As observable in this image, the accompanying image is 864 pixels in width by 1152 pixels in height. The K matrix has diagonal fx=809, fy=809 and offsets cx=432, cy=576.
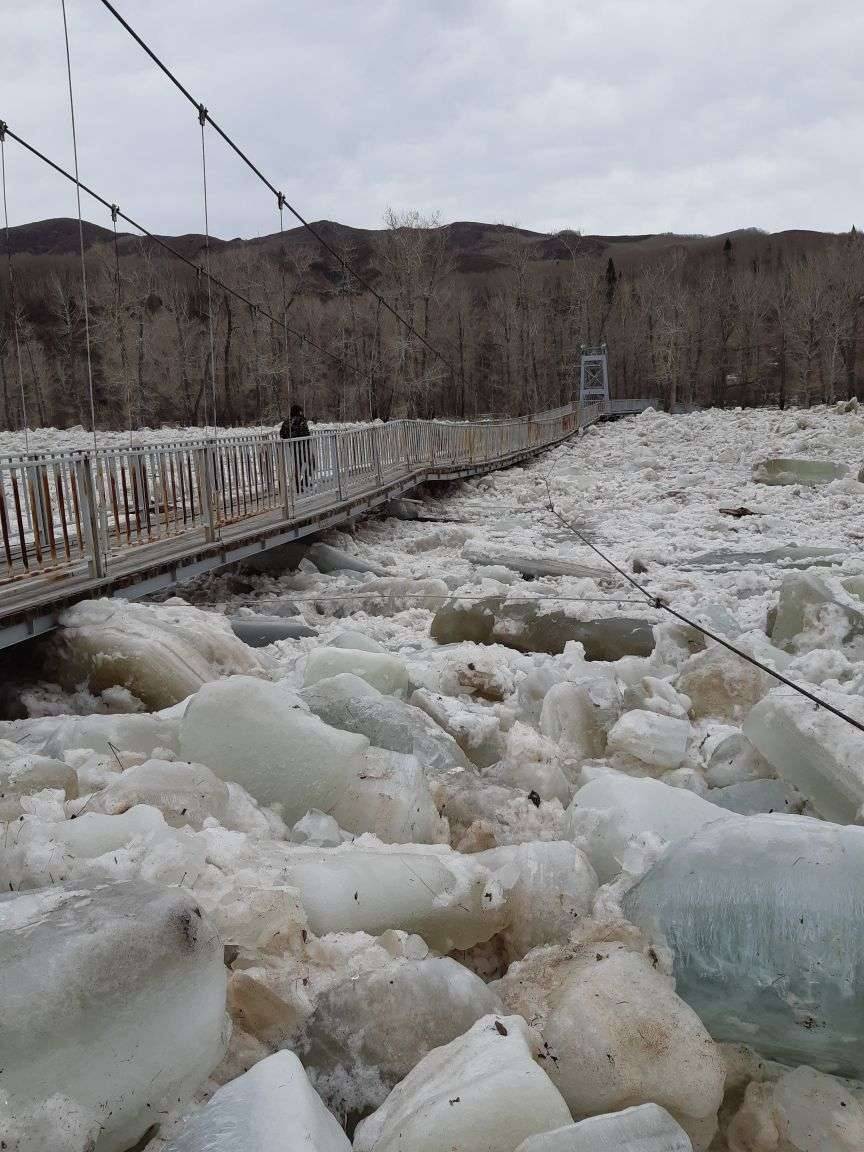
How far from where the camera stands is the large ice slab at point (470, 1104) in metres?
1.39

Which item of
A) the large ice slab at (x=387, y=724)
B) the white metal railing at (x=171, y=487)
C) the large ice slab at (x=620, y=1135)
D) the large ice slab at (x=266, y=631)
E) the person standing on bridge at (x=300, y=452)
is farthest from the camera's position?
the person standing on bridge at (x=300, y=452)

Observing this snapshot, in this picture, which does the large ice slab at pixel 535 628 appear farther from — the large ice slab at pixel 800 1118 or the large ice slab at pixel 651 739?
the large ice slab at pixel 800 1118

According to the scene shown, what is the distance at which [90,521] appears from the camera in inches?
228

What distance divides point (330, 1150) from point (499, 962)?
97 centimetres

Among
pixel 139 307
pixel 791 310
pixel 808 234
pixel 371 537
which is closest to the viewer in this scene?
pixel 371 537

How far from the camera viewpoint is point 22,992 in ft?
4.74

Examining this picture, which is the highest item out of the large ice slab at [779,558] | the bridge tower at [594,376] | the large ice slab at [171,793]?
the bridge tower at [594,376]

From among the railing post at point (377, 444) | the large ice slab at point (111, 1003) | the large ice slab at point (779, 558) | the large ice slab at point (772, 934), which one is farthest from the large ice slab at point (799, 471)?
the large ice slab at point (111, 1003)

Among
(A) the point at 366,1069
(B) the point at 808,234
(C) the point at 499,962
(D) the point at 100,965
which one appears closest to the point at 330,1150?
(A) the point at 366,1069

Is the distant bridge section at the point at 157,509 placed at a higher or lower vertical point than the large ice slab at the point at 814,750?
higher

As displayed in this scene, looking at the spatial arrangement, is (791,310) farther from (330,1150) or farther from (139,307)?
(330,1150)

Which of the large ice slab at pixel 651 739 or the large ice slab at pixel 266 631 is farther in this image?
the large ice slab at pixel 266 631

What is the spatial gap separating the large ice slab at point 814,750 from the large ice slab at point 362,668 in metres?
1.79

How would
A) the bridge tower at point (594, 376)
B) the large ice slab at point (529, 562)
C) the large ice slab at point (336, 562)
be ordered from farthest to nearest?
the bridge tower at point (594, 376) < the large ice slab at point (336, 562) < the large ice slab at point (529, 562)
